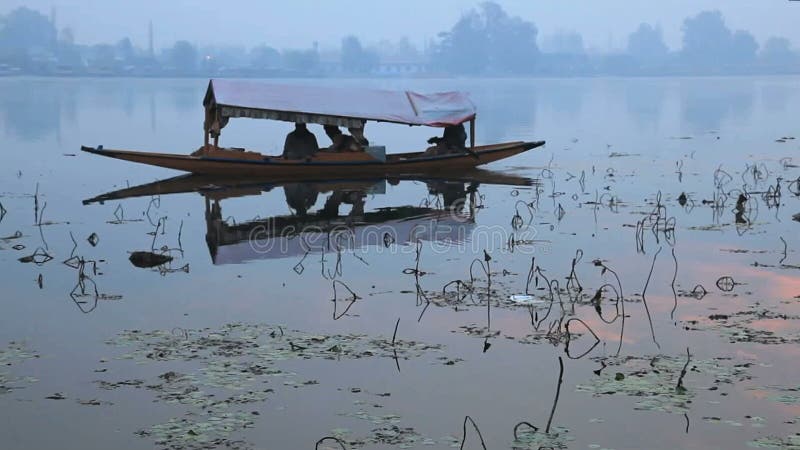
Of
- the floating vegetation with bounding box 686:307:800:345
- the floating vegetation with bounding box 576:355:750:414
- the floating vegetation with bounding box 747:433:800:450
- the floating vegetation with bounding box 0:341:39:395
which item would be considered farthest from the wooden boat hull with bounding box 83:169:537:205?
the floating vegetation with bounding box 747:433:800:450

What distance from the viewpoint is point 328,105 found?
77.4 feet

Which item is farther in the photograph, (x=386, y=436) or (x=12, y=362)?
(x=12, y=362)

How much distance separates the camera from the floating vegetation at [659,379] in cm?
869

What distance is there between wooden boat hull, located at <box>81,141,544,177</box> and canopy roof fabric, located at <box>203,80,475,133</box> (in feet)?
2.60

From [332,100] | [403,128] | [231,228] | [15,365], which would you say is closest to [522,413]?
[15,365]

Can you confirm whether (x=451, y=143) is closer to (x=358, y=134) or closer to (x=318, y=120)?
(x=358, y=134)

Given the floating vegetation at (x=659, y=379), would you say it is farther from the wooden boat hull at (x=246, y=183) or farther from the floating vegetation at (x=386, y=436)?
the wooden boat hull at (x=246, y=183)

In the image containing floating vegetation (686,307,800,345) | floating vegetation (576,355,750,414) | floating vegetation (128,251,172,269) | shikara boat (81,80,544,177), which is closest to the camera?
floating vegetation (576,355,750,414)

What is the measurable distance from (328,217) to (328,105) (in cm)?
480

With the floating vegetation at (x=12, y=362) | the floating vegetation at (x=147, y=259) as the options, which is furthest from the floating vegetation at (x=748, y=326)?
the floating vegetation at (x=147, y=259)

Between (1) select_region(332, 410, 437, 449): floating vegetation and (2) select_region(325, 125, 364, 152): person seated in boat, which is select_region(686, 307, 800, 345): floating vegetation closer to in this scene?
(1) select_region(332, 410, 437, 449): floating vegetation

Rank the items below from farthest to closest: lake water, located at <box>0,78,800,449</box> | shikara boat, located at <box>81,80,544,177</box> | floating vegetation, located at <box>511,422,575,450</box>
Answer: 1. shikara boat, located at <box>81,80,544,177</box>
2. lake water, located at <box>0,78,800,449</box>
3. floating vegetation, located at <box>511,422,575,450</box>

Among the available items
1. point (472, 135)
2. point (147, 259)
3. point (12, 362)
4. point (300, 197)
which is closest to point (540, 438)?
point (12, 362)

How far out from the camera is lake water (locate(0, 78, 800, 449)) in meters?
8.34
